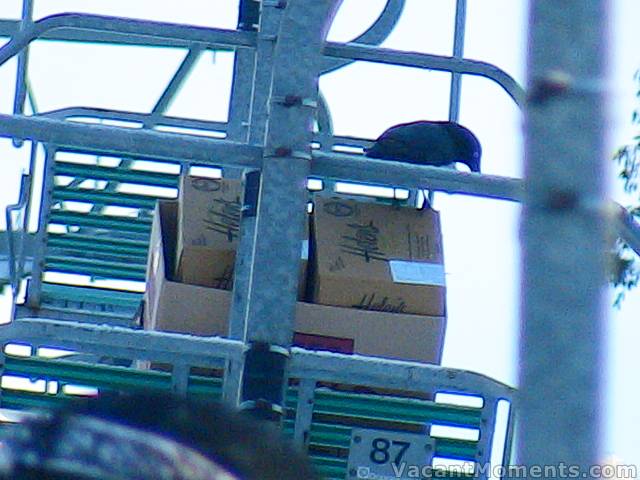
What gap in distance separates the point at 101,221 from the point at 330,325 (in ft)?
5.39

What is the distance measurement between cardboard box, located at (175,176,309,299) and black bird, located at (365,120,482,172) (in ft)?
1.12

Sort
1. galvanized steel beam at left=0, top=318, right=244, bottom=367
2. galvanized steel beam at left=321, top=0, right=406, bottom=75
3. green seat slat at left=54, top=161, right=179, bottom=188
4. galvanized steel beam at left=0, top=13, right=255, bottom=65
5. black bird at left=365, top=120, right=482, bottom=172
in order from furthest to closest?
galvanized steel beam at left=321, top=0, right=406, bottom=75 → green seat slat at left=54, top=161, right=179, bottom=188 → black bird at left=365, top=120, right=482, bottom=172 → galvanized steel beam at left=0, top=13, right=255, bottom=65 → galvanized steel beam at left=0, top=318, right=244, bottom=367

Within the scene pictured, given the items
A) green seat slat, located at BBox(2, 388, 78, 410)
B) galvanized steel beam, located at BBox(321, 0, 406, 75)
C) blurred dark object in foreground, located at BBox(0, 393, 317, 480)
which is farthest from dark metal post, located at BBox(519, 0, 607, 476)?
galvanized steel beam, located at BBox(321, 0, 406, 75)

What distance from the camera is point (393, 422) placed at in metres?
4.18

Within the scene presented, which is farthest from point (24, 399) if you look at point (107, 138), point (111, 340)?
point (107, 138)

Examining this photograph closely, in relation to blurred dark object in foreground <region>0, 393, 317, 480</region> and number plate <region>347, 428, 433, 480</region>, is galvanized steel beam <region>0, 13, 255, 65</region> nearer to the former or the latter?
number plate <region>347, 428, 433, 480</region>

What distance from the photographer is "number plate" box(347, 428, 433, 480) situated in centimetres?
402

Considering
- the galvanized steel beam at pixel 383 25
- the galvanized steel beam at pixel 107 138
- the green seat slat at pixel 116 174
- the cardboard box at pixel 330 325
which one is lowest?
the cardboard box at pixel 330 325

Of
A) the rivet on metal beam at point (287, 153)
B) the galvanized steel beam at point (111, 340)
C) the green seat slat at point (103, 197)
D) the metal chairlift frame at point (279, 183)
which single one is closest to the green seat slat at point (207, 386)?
the metal chairlift frame at point (279, 183)

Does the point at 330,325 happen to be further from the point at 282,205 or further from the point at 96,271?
the point at 96,271

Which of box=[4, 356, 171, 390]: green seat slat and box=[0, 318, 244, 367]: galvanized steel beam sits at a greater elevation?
box=[0, 318, 244, 367]: galvanized steel beam

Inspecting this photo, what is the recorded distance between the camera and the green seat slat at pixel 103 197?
5531 millimetres

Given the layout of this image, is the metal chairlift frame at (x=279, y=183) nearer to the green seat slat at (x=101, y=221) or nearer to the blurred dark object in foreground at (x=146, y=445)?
the green seat slat at (x=101, y=221)

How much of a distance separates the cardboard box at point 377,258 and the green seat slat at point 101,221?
48.6 inches
